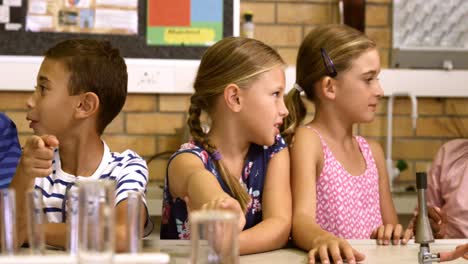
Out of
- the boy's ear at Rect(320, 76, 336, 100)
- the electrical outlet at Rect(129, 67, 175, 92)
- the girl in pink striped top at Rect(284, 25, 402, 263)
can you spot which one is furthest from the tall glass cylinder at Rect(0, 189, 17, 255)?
the electrical outlet at Rect(129, 67, 175, 92)

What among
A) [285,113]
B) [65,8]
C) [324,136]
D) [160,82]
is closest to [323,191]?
[324,136]

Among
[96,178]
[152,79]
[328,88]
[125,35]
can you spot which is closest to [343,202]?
[328,88]

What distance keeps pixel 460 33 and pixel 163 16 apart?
1235 millimetres

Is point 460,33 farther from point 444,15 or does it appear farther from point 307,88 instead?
point 307,88

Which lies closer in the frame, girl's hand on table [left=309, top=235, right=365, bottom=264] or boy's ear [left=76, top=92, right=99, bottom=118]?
girl's hand on table [left=309, top=235, right=365, bottom=264]

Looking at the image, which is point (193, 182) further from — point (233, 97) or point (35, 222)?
point (35, 222)

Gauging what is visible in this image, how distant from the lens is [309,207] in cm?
168

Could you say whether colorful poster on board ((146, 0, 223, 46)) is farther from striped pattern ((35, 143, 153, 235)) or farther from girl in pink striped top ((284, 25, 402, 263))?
striped pattern ((35, 143, 153, 235))

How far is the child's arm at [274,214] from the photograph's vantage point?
4.57 ft

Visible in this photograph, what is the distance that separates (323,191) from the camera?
6.14 feet

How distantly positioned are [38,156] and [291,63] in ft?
5.85

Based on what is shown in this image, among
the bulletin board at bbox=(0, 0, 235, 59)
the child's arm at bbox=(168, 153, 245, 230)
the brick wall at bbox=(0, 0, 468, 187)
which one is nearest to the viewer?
the child's arm at bbox=(168, 153, 245, 230)

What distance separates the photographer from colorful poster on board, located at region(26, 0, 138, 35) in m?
2.76

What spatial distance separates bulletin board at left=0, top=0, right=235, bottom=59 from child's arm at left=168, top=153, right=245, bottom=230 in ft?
4.14
